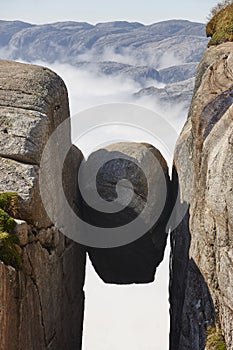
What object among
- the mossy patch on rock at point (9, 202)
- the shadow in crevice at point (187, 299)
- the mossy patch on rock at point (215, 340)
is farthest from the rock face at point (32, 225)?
the mossy patch on rock at point (215, 340)

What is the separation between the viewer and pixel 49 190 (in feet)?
57.4

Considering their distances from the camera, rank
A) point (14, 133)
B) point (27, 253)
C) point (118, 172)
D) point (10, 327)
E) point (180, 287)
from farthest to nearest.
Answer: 1. point (118, 172)
2. point (180, 287)
3. point (14, 133)
4. point (27, 253)
5. point (10, 327)

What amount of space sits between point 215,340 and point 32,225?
5697 mm

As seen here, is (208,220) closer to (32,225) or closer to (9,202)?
(32,225)

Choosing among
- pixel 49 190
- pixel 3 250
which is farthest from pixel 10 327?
pixel 49 190

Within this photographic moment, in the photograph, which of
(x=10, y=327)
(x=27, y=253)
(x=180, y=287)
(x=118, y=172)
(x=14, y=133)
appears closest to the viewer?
(x=10, y=327)

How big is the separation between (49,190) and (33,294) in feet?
10.7

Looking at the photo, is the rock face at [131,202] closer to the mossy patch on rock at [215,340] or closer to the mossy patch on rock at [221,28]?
the mossy patch on rock at [221,28]

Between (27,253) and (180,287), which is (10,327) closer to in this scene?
(27,253)

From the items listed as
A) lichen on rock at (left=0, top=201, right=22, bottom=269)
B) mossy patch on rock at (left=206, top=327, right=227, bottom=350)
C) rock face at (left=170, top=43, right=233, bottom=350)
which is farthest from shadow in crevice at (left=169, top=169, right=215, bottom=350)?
lichen on rock at (left=0, top=201, right=22, bottom=269)

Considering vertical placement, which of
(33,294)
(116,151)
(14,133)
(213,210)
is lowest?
Answer: (33,294)

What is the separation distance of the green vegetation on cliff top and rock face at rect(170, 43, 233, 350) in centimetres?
496

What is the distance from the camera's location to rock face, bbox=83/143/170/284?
21.7m

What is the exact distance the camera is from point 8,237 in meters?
14.4
